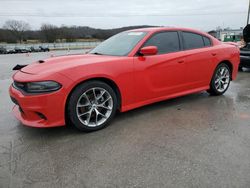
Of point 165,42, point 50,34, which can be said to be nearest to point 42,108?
point 165,42

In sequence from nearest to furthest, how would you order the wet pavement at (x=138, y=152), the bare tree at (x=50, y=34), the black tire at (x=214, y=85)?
the wet pavement at (x=138, y=152)
the black tire at (x=214, y=85)
the bare tree at (x=50, y=34)

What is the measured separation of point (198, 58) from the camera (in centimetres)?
412

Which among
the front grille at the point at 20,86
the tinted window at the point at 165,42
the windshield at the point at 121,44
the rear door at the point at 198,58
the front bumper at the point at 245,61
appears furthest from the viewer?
the front bumper at the point at 245,61

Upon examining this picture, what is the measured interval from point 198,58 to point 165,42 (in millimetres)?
793

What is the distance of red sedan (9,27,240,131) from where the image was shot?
2.75 metres

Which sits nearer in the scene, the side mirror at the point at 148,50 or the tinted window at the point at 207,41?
the side mirror at the point at 148,50

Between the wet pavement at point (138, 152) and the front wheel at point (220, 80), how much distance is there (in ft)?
3.10

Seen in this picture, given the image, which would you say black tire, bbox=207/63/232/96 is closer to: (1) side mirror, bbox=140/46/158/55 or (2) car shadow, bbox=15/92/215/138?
(2) car shadow, bbox=15/92/215/138

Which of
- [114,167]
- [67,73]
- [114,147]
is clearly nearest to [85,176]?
[114,167]

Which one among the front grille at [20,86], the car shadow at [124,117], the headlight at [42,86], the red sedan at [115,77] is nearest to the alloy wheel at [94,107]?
the red sedan at [115,77]

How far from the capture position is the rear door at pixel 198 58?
404cm

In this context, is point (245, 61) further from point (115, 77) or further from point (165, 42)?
point (115, 77)

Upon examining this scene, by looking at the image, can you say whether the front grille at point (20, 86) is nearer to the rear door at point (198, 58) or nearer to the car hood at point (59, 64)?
the car hood at point (59, 64)

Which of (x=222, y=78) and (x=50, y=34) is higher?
(x=50, y=34)
